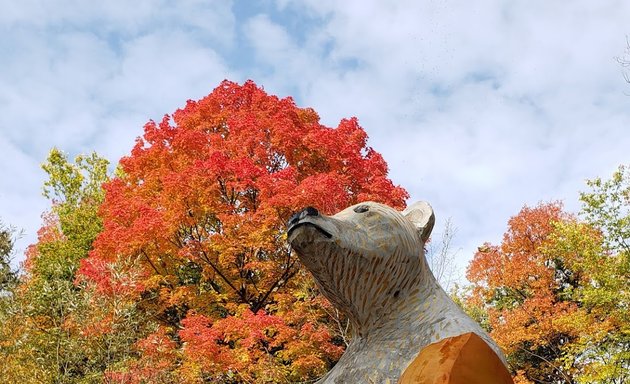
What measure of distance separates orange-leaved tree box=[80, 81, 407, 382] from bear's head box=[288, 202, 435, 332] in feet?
22.6

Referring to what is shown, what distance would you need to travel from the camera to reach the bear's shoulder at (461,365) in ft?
5.94

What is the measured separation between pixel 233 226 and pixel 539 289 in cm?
1395

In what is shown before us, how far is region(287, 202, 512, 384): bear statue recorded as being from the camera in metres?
2.41

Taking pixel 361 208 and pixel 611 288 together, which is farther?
pixel 611 288

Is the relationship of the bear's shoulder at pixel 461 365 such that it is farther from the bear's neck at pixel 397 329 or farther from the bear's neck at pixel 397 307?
the bear's neck at pixel 397 307

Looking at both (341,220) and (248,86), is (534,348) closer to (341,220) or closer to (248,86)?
(248,86)

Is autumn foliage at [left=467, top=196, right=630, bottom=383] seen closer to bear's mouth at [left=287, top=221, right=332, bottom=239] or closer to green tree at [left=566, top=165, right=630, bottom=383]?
green tree at [left=566, top=165, right=630, bottom=383]

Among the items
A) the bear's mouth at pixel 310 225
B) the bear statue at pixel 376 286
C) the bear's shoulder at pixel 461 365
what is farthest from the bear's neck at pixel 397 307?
the bear's shoulder at pixel 461 365

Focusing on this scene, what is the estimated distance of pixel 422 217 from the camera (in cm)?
295

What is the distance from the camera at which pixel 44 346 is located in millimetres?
8844

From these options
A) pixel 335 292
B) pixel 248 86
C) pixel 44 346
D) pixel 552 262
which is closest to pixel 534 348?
pixel 552 262

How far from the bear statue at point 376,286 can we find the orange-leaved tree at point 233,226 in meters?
6.87

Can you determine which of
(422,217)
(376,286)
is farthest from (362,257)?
(422,217)

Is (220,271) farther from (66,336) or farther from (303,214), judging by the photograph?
(303,214)
